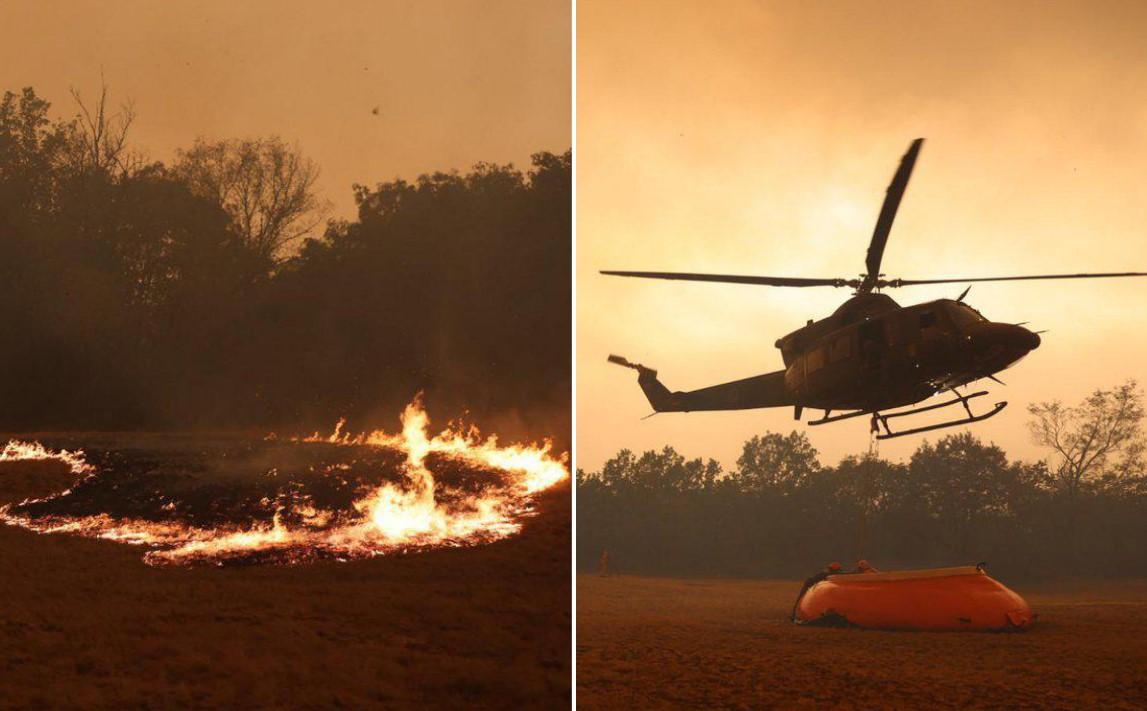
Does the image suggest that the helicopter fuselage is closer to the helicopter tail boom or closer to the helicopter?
the helicopter

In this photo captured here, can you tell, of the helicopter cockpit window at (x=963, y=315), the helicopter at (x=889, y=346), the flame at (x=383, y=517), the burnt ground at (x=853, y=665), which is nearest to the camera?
the flame at (x=383, y=517)

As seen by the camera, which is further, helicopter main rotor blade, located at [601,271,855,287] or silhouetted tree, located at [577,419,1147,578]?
silhouetted tree, located at [577,419,1147,578]

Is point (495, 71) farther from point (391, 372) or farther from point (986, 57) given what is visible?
point (986, 57)

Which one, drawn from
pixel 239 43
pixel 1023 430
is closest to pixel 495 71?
pixel 239 43

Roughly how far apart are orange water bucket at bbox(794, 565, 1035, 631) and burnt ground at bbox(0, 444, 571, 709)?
3.03 m

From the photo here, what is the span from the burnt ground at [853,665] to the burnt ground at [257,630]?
124 cm

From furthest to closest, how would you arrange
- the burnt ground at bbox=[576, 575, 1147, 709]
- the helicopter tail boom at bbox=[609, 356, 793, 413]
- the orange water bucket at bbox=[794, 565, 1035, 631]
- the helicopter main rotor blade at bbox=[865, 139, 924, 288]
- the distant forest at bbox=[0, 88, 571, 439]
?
the helicopter tail boom at bbox=[609, 356, 793, 413] → the orange water bucket at bbox=[794, 565, 1035, 631] → the burnt ground at bbox=[576, 575, 1147, 709] → the helicopter main rotor blade at bbox=[865, 139, 924, 288] → the distant forest at bbox=[0, 88, 571, 439]

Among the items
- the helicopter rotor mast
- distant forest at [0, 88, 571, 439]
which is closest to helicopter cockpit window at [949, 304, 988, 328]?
the helicopter rotor mast

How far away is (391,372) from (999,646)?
5.01 metres

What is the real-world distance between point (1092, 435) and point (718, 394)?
18.1ft

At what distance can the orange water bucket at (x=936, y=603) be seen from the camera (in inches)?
263

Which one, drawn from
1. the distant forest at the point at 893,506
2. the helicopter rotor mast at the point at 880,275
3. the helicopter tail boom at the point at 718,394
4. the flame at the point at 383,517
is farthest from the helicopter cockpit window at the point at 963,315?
the distant forest at the point at 893,506

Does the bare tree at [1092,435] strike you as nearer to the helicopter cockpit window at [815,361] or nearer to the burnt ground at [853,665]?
the burnt ground at [853,665]

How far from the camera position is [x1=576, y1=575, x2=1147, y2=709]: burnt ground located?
5699 mm
